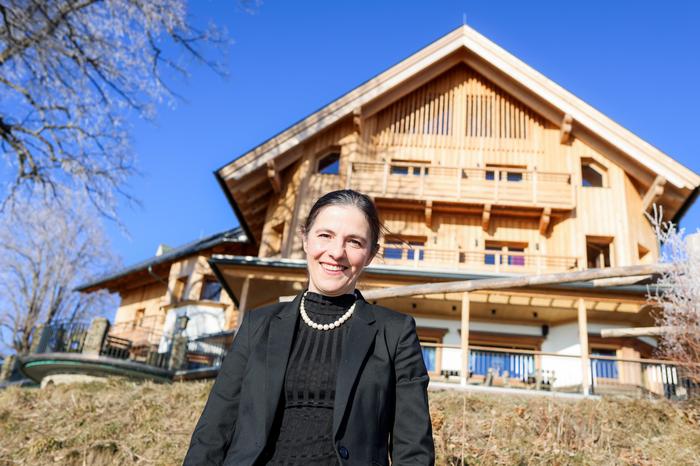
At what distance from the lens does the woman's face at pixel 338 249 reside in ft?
7.02

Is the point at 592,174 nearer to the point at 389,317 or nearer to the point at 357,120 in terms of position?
the point at 357,120

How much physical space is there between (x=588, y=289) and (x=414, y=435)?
14398 mm

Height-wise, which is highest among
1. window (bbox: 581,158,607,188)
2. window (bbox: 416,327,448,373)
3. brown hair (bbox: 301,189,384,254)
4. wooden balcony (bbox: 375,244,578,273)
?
window (bbox: 581,158,607,188)

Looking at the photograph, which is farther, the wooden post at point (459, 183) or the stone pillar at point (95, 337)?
the wooden post at point (459, 183)

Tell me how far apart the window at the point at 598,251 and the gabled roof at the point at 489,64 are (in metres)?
2.86

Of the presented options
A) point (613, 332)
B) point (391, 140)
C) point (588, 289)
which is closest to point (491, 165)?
point (391, 140)

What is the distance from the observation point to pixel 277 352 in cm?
205

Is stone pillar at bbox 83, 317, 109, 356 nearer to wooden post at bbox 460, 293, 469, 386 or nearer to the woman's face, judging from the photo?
wooden post at bbox 460, 293, 469, 386

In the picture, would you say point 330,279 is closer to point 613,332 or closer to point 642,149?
point 613,332

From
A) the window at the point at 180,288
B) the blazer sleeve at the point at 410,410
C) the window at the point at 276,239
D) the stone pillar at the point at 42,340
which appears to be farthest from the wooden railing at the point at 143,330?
the blazer sleeve at the point at 410,410

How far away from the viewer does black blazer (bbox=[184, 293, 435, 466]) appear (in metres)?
1.86

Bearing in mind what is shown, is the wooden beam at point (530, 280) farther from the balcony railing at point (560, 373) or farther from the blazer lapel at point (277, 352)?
the balcony railing at point (560, 373)

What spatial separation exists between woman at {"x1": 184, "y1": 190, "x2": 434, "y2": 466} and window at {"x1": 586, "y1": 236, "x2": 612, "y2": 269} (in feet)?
59.3

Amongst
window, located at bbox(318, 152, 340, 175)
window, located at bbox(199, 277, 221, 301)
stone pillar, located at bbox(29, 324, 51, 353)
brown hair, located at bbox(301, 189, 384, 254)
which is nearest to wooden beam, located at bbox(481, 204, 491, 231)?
window, located at bbox(318, 152, 340, 175)
